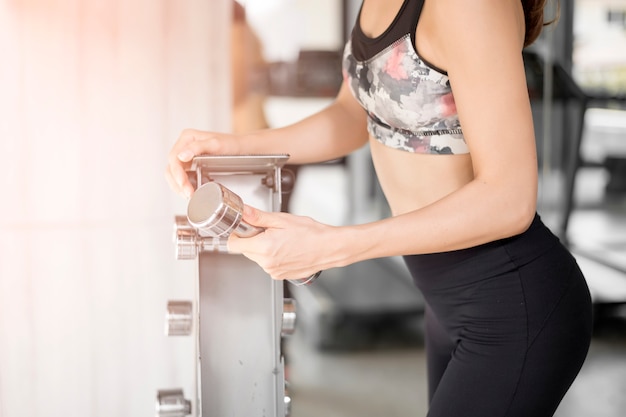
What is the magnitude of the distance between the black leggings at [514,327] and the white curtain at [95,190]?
36.4 inches

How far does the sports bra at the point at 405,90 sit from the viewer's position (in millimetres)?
1136

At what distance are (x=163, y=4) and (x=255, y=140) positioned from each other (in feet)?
2.54

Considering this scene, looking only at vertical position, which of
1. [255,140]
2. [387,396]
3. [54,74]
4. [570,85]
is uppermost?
[570,85]

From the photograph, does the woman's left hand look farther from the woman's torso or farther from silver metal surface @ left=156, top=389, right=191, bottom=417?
silver metal surface @ left=156, top=389, right=191, bottom=417

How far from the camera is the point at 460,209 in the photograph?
3.38 feet

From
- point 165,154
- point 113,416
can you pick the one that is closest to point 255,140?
point 165,154

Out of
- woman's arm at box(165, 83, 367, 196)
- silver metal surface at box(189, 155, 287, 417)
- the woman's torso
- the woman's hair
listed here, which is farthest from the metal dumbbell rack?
the woman's hair

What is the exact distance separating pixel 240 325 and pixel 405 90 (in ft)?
1.43

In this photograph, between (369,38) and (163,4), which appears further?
(163,4)

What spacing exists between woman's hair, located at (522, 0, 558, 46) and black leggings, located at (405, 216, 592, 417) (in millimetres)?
356

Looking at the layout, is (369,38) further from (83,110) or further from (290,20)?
(290,20)

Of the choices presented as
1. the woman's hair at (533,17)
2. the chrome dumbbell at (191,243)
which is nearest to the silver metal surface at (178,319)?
the chrome dumbbell at (191,243)

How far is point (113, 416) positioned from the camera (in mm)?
2014

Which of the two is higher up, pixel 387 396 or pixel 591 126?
pixel 591 126
